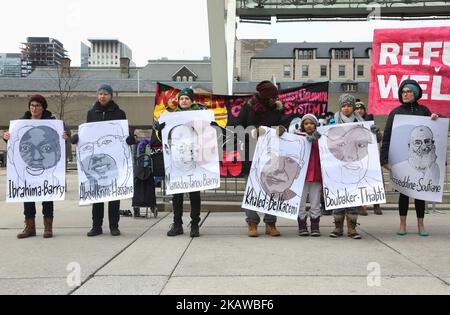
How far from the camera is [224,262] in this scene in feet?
16.4

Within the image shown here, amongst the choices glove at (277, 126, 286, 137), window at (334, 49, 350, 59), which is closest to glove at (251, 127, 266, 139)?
glove at (277, 126, 286, 137)

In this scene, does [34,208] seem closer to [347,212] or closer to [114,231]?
[114,231]

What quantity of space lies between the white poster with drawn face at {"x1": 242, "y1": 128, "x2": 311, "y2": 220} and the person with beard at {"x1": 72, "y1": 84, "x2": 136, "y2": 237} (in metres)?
1.75

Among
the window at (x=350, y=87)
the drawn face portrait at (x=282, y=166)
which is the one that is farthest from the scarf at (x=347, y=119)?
the window at (x=350, y=87)

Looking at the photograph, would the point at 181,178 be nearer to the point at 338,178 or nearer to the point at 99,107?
the point at 99,107

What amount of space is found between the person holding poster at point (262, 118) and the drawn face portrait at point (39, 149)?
8.59 ft

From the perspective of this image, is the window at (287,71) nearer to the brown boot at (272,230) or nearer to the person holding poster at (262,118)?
the person holding poster at (262,118)

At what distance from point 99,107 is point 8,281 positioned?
10.2 feet

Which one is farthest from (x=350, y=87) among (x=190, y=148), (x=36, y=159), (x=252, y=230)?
(x=36, y=159)

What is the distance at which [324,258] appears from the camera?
5.15 meters

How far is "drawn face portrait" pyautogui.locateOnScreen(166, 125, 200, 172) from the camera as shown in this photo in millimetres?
6664

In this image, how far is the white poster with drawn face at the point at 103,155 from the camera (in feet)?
22.2
